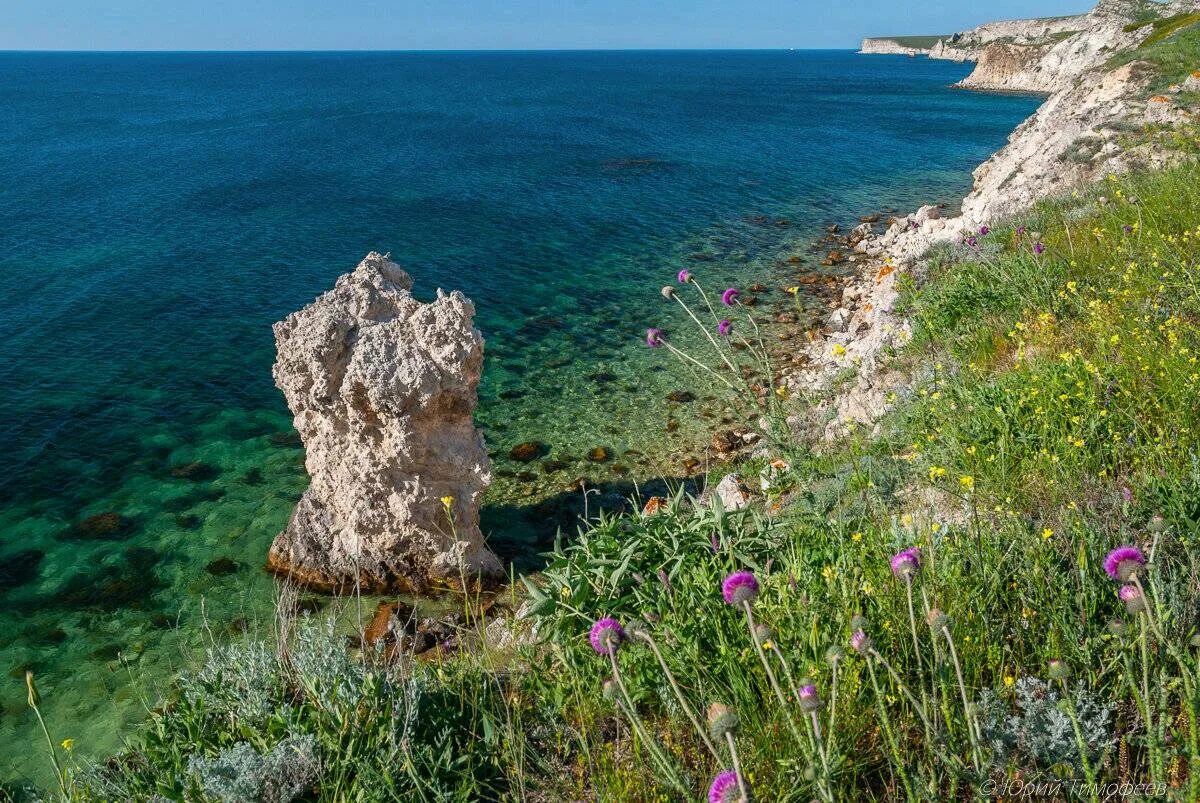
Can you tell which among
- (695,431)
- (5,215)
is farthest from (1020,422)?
(5,215)

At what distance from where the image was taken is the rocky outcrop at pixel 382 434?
405 inches

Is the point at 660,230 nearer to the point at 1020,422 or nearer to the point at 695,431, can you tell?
the point at 695,431

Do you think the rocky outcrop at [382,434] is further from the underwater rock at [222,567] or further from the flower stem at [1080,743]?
the flower stem at [1080,743]

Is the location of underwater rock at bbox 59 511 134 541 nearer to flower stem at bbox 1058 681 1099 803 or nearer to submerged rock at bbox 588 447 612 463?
submerged rock at bbox 588 447 612 463

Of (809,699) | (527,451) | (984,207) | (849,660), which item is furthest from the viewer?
(984,207)

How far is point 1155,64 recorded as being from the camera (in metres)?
26.1

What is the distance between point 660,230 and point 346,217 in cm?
1245

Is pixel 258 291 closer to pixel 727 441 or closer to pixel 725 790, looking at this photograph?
pixel 727 441

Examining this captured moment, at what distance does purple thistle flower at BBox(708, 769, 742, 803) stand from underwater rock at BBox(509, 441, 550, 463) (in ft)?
36.5

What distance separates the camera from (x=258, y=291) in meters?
22.5

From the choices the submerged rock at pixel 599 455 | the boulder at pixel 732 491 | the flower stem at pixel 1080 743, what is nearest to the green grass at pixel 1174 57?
the submerged rock at pixel 599 455

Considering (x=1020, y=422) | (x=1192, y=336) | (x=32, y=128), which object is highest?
(x=32, y=128)

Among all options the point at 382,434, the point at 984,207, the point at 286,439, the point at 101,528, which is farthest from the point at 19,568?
the point at 984,207

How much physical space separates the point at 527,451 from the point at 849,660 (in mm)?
10297
